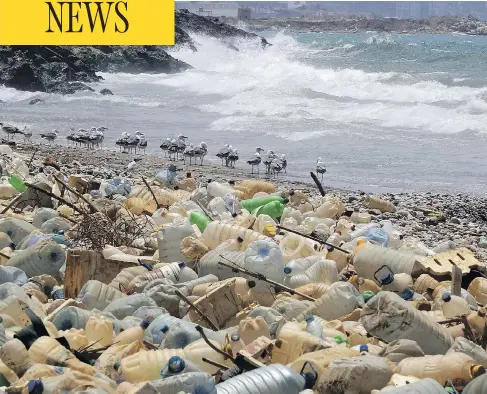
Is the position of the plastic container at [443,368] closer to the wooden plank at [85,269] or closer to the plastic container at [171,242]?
the plastic container at [171,242]

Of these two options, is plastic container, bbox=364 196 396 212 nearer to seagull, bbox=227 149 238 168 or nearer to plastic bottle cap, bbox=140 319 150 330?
seagull, bbox=227 149 238 168

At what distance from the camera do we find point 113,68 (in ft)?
159

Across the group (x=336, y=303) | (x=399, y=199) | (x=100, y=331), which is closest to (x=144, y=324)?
(x=100, y=331)

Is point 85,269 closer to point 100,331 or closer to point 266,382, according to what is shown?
point 100,331

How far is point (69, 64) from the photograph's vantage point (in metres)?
40.2

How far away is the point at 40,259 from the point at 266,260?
6.72 ft

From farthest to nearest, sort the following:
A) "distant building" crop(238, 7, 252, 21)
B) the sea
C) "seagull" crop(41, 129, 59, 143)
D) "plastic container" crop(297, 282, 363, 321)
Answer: "distant building" crop(238, 7, 252, 21) < "seagull" crop(41, 129, 59, 143) < the sea < "plastic container" crop(297, 282, 363, 321)

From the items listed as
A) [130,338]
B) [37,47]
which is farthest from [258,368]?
[37,47]

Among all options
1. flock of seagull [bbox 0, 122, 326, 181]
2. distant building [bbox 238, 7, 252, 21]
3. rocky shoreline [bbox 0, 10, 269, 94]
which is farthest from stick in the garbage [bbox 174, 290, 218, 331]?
distant building [bbox 238, 7, 252, 21]

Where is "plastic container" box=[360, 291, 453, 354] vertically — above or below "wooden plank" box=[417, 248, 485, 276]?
Result: above

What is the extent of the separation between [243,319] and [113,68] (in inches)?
1713

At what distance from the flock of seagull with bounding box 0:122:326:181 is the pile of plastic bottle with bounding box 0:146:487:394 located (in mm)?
6783

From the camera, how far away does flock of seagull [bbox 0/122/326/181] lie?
16.7 metres

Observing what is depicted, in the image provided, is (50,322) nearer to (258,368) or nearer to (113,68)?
(258,368)
